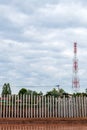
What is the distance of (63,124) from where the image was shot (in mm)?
19625

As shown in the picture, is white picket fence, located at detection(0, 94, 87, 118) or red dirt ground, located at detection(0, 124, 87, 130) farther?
white picket fence, located at detection(0, 94, 87, 118)

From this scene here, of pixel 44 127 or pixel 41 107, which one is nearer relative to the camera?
pixel 44 127

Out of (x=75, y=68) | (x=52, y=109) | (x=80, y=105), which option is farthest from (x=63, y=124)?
(x=75, y=68)

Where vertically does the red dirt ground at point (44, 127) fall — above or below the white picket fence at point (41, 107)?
below

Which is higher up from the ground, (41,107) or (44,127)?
(41,107)

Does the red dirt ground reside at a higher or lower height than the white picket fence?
lower

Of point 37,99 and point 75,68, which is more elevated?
point 75,68

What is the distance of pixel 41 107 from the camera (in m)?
20.2

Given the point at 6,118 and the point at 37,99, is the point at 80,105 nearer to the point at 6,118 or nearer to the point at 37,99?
the point at 37,99

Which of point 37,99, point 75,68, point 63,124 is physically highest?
point 75,68

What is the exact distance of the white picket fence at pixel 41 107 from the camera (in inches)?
763

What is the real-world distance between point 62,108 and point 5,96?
3404mm

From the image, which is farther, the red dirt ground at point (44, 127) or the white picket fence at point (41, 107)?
the white picket fence at point (41, 107)

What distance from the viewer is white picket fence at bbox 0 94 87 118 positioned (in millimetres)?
19391
